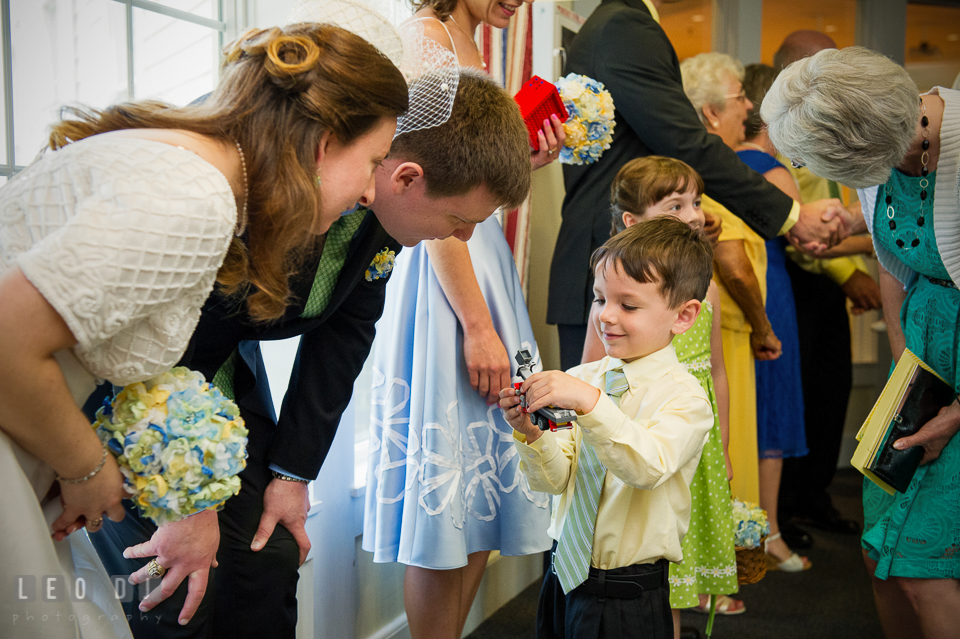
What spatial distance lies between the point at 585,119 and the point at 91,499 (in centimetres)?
161

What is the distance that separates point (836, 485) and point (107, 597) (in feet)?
14.9

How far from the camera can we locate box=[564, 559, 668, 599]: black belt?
1.56 metres

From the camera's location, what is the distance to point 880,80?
169cm

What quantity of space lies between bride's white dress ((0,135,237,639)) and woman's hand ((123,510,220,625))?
0.93 ft

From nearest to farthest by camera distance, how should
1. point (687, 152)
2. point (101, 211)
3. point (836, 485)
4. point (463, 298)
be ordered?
point (101, 211) < point (463, 298) < point (687, 152) < point (836, 485)

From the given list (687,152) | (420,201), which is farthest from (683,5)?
(420,201)

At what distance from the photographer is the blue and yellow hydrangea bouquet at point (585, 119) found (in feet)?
7.14

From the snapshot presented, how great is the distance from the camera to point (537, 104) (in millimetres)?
2117

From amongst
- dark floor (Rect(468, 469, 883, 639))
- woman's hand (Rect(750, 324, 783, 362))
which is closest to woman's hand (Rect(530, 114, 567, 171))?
woman's hand (Rect(750, 324, 783, 362))

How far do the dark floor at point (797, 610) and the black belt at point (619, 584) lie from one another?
4.16 feet

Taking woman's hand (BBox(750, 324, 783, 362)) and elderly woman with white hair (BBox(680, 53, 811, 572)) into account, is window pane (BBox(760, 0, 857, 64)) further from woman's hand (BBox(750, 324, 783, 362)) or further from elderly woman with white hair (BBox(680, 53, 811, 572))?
woman's hand (BBox(750, 324, 783, 362))

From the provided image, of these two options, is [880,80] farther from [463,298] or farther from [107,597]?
[107,597]

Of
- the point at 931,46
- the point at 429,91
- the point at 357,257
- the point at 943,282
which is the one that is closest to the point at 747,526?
the point at 943,282

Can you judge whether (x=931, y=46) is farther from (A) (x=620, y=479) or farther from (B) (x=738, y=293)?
(A) (x=620, y=479)
